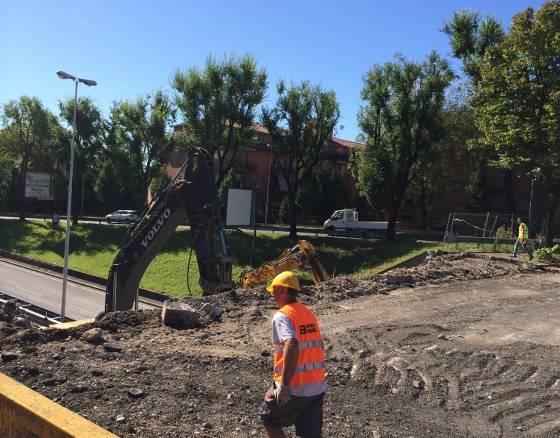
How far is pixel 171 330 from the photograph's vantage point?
8562 mm

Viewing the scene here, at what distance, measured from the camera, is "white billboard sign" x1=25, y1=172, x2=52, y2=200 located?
5497cm

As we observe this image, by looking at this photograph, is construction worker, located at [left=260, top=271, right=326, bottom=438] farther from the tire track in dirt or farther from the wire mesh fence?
the wire mesh fence

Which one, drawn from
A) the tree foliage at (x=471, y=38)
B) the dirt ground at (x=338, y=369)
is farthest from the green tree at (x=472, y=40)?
the dirt ground at (x=338, y=369)

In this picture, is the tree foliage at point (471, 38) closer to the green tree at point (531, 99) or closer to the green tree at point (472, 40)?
the green tree at point (472, 40)

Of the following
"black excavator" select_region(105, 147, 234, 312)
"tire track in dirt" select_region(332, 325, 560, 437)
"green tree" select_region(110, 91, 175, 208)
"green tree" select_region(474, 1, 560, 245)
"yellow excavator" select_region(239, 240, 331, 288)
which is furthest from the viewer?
"green tree" select_region(110, 91, 175, 208)

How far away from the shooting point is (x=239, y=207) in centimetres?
3111

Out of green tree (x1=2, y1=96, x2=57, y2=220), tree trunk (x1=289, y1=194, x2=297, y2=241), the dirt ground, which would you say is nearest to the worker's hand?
the dirt ground

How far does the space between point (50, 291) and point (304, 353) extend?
2782 centimetres

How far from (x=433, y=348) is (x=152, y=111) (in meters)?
42.4

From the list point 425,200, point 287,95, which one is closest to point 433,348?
point 287,95

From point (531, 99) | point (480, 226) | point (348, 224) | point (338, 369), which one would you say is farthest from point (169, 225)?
point (348, 224)

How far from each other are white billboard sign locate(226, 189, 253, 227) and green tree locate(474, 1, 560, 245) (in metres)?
13.1

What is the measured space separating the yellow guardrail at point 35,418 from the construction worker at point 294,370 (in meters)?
1.25

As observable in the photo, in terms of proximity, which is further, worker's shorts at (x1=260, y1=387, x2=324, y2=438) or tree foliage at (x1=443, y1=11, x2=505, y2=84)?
tree foliage at (x1=443, y1=11, x2=505, y2=84)
